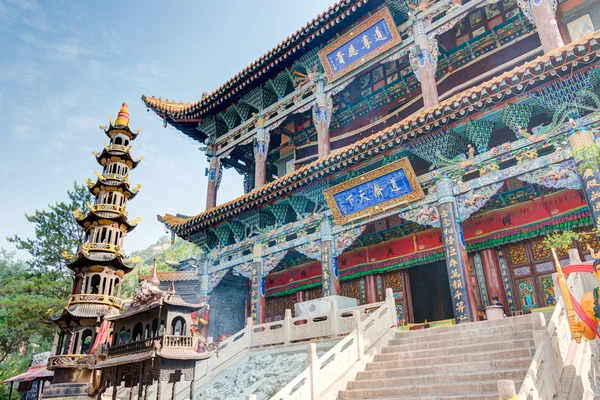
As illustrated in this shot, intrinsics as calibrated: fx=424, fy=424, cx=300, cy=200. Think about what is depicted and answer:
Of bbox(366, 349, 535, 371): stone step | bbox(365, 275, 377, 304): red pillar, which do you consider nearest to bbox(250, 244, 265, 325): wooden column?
bbox(365, 275, 377, 304): red pillar

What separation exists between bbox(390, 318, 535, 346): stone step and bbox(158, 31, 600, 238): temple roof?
4.01 m

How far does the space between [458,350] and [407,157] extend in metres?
4.38

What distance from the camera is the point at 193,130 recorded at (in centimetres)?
1669

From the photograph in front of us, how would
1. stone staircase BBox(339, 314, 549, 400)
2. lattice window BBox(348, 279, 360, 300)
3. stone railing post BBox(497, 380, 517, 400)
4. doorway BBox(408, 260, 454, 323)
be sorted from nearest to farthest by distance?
stone railing post BBox(497, 380, 517, 400) < stone staircase BBox(339, 314, 549, 400) < doorway BBox(408, 260, 454, 323) < lattice window BBox(348, 279, 360, 300)

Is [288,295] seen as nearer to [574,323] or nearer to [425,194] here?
[425,194]

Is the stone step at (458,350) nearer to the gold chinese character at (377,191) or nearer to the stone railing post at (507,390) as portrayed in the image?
the stone railing post at (507,390)

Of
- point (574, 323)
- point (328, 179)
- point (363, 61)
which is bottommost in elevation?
point (574, 323)

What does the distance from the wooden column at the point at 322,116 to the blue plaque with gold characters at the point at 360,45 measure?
539 millimetres

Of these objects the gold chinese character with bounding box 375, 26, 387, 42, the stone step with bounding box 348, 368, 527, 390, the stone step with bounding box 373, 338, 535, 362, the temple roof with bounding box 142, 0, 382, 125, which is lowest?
the stone step with bounding box 348, 368, 527, 390

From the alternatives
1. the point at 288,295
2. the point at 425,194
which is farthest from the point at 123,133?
the point at 425,194

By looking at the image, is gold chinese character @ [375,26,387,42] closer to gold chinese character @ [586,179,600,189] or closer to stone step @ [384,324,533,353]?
gold chinese character @ [586,179,600,189]

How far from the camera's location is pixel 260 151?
45.3 feet

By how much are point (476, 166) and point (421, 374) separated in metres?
4.66

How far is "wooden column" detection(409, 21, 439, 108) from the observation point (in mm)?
10281
